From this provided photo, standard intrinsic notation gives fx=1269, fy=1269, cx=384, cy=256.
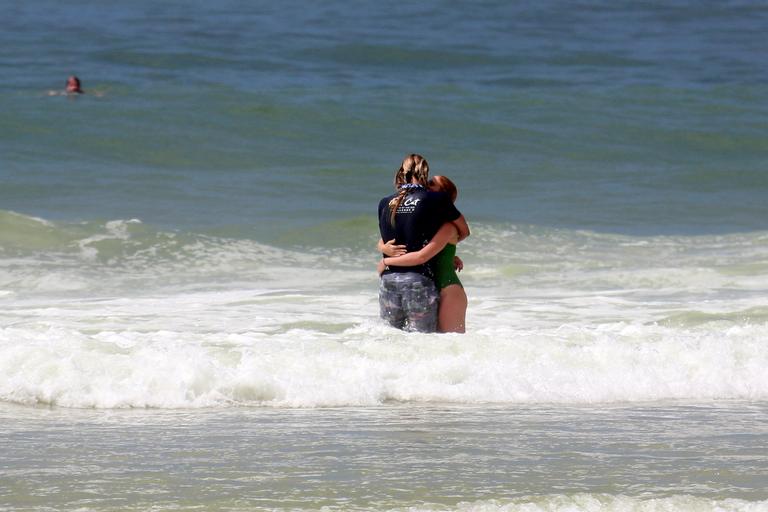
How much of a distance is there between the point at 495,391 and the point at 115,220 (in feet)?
29.4

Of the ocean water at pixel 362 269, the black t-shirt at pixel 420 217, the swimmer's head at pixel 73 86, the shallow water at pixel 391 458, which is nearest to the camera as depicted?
the shallow water at pixel 391 458

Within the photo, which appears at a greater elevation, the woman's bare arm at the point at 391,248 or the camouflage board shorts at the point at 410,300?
the woman's bare arm at the point at 391,248

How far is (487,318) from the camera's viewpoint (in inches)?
348

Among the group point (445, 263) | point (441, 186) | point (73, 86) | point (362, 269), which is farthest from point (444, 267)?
point (73, 86)

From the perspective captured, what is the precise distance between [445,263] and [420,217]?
0.31m

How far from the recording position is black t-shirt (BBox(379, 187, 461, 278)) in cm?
657

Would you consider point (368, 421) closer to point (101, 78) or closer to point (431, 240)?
point (431, 240)

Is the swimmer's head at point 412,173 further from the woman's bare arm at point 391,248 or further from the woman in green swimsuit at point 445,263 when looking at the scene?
the woman's bare arm at point 391,248

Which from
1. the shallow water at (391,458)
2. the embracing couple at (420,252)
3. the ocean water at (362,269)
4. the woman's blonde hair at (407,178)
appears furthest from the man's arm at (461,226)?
the shallow water at (391,458)

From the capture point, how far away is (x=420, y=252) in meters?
6.62

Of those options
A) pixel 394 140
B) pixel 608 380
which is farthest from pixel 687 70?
pixel 608 380

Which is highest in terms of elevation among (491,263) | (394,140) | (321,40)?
(321,40)

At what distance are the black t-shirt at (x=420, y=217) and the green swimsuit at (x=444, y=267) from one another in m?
0.08

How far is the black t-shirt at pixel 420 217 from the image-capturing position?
657 centimetres
